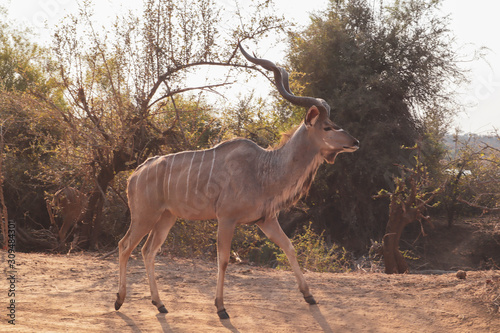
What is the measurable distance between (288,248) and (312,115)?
1180 mm

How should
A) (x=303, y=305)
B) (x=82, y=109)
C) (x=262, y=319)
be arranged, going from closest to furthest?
(x=262, y=319) < (x=303, y=305) < (x=82, y=109)

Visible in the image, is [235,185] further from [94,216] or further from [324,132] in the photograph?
[94,216]

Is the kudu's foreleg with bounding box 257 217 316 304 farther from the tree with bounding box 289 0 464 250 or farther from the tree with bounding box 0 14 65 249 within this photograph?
the tree with bounding box 289 0 464 250

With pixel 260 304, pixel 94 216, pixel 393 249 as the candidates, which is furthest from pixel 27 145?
pixel 260 304

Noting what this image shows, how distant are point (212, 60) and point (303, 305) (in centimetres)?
526

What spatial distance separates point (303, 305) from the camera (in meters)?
4.68

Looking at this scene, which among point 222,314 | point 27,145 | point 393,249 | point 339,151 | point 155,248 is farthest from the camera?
point 27,145

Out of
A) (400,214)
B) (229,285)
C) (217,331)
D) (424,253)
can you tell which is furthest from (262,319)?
(424,253)

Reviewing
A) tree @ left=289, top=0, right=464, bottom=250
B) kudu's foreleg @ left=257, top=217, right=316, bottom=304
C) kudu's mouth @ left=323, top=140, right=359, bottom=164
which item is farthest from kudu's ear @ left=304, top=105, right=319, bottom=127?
tree @ left=289, top=0, right=464, bottom=250

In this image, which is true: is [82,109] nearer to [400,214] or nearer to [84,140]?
[84,140]

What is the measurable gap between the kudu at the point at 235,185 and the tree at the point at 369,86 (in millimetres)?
9304

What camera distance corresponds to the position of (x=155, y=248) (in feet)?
16.2

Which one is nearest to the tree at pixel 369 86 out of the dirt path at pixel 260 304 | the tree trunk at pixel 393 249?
the tree trunk at pixel 393 249

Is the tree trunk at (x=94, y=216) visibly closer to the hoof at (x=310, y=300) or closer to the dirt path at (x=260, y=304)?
the dirt path at (x=260, y=304)
